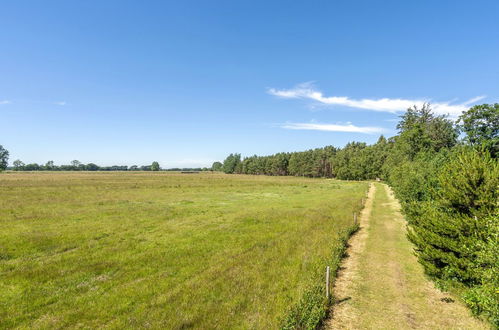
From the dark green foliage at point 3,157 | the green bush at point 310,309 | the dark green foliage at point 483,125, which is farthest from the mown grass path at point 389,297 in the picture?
the dark green foliage at point 3,157

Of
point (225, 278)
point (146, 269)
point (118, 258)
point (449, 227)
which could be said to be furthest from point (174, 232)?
point (449, 227)

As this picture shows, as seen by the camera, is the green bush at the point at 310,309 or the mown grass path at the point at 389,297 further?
the mown grass path at the point at 389,297

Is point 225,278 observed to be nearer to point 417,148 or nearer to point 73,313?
point 73,313

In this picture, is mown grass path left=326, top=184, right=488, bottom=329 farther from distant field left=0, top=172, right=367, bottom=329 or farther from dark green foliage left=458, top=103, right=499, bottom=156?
dark green foliage left=458, top=103, right=499, bottom=156

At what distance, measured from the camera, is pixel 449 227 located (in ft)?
38.4

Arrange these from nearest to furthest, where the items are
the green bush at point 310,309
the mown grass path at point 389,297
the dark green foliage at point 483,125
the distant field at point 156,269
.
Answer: the green bush at point 310,309
the distant field at point 156,269
the mown grass path at point 389,297
the dark green foliage at point 483,125

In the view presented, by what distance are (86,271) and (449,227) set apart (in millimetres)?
19719

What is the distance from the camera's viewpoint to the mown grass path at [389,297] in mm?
10773

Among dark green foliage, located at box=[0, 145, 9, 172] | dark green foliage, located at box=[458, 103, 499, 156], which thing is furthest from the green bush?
dark green foliage, located at box=[0, 145, 9, 172]

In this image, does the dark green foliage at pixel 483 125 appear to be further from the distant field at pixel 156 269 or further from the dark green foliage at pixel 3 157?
the dark green foliage at pixel 3 157

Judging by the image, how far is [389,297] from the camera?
1282 centimetres

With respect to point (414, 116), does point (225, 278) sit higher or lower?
lower

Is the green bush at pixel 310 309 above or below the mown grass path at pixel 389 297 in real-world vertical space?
above

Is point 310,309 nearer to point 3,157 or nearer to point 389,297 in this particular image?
point 389,297
